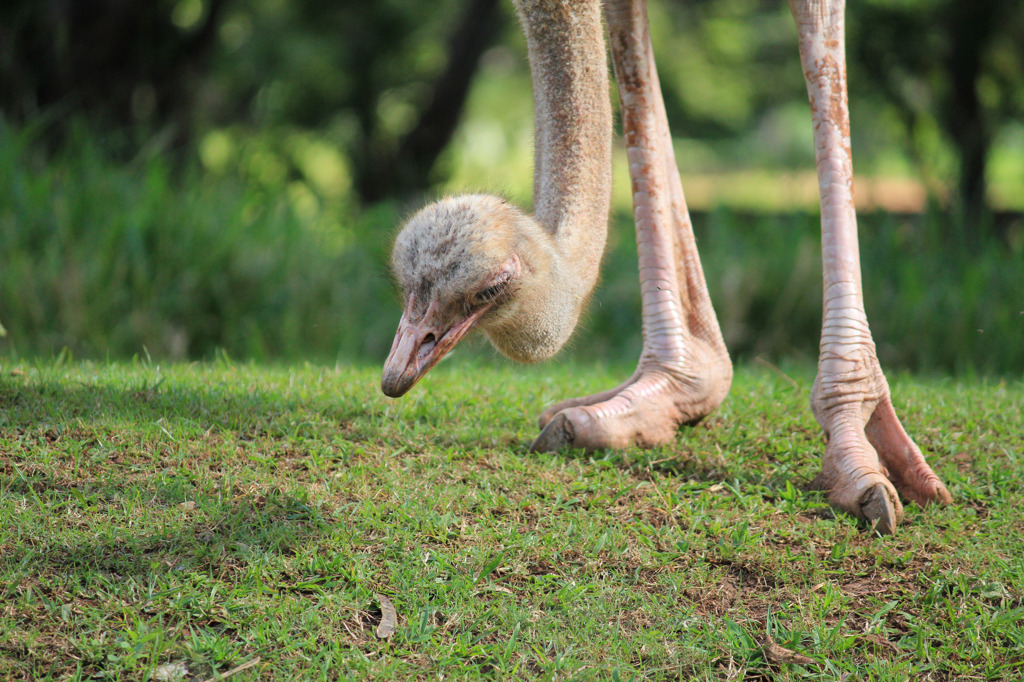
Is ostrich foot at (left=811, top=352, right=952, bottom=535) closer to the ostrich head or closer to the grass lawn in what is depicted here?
the grass lawn

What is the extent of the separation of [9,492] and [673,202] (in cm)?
245

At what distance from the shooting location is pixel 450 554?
2699mm

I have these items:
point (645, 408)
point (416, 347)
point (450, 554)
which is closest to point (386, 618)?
point (450, 554)

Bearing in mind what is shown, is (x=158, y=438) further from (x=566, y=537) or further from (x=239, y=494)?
(x=566, y=537)

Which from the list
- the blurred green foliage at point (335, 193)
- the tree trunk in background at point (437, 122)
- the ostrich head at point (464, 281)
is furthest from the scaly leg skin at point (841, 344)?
the tree trunk in background at point (437, 122)

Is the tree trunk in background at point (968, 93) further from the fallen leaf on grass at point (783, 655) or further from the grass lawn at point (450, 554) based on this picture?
the fallen leaf on grass at point (783, 655)

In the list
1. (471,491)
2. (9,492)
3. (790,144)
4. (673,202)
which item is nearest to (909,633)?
(471,491)

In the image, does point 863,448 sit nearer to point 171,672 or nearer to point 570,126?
point 570,126

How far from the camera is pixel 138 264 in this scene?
6.36 meters

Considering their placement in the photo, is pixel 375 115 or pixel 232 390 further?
pixel 375 115

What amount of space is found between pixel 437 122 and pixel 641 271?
331 inches

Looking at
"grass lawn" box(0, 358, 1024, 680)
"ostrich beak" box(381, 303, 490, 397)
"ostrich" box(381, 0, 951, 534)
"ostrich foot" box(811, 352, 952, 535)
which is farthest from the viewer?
"ostrich foot" box(811, 352, 952, 535)

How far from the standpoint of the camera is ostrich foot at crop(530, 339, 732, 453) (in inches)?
131

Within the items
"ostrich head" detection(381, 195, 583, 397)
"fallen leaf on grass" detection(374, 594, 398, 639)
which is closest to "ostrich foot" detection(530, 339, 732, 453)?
"ostrich head" detection(381, 195, 583, 397)
